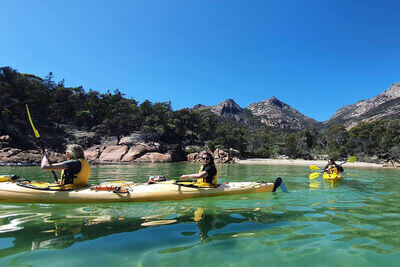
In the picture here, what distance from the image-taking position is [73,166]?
5.69m

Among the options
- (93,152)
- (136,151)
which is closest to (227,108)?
(136,151)

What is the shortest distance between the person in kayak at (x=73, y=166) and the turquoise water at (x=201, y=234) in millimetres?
708

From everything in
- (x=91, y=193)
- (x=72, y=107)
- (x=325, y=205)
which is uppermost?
(x=72, y=107)

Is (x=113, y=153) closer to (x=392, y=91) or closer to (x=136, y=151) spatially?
(x=136, y=151)

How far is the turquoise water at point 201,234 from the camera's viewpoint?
2879mm

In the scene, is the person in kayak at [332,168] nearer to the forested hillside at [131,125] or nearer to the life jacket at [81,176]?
the life jacket at [81,176]

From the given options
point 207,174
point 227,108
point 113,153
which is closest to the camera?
point 207,174

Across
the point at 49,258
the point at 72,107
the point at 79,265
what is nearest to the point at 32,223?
the point at 49,258

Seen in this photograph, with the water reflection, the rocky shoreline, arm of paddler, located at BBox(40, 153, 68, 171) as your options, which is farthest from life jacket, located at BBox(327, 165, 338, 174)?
the rocky shoreline

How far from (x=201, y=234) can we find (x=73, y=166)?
387 centimetres

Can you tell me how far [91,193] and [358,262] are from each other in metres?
5.62

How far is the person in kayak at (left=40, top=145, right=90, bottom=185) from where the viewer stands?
555cm

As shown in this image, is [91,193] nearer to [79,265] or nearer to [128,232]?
[128,232]

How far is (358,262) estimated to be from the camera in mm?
2826
